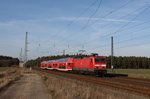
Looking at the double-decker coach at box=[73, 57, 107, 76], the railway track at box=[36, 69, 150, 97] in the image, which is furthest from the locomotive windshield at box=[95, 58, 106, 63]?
the railway track at box=[36, 69, 150, 97]

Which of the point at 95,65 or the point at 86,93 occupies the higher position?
the point at 95,65

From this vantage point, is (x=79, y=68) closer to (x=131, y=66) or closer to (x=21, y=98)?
(x=21, y=98)

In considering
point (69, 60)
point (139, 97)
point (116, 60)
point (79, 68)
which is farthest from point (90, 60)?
point (116, 60)

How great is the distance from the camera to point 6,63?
14100 cm

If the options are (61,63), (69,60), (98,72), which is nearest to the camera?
(98,72)

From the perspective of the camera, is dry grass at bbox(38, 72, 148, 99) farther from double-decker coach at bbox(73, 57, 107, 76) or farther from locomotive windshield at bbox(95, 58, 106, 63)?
locomotive windshield at bbox(95, 58, 106, 63)

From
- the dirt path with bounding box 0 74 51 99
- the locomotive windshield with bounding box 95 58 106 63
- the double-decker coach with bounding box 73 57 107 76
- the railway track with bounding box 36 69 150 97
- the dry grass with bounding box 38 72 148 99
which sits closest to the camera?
the dry grass with bounding box 38 72 148 99

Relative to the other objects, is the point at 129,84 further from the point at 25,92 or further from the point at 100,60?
the point at 100,60

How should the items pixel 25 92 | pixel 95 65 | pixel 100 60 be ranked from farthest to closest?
pixel 100 60, pixel 95 65, pixel 25 92

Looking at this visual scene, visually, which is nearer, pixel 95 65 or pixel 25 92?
pixel 25 92

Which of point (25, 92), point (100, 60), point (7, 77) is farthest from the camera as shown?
point (100, 60)

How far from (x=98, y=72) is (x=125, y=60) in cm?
11693

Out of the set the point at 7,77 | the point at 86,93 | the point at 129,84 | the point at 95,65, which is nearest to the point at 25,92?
the point at 86,93

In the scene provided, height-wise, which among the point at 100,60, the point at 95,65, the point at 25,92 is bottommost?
the point at 25,92
